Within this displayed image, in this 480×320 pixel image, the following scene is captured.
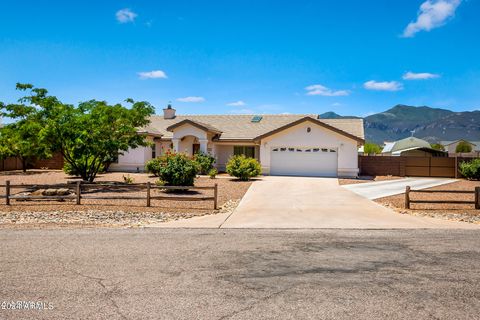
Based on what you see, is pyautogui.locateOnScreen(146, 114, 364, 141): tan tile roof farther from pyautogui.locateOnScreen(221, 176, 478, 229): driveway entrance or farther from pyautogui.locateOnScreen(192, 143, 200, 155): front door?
pyautogui.locateOnScreen(221, 176, 478, 229): driveway entrance

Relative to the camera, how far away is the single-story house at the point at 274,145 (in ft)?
94.9

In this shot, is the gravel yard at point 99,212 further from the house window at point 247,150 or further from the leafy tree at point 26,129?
the house window at point 247,150

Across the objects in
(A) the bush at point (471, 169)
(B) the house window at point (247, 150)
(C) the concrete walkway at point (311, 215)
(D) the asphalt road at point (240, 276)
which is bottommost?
(D) the asphalt road at point (240, 276)

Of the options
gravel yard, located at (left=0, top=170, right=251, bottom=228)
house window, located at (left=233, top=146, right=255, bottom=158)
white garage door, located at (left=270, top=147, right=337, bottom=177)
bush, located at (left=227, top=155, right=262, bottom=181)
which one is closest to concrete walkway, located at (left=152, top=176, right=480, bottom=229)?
gravel yard, located at (left=0, top=170, right=251, bottom=228)

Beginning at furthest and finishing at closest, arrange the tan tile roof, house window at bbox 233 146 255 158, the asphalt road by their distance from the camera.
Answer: the tan tile roof → house window at bbox 233 146 255 158 → the asphalt road

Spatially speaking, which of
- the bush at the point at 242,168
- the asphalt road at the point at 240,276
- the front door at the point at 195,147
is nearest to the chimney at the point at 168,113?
the front door at the point at 195,147

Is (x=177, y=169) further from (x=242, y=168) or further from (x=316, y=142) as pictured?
(x=316, y=142)

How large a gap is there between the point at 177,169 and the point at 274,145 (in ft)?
43.2

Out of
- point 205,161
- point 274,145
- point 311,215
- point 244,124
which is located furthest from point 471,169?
point 311,215

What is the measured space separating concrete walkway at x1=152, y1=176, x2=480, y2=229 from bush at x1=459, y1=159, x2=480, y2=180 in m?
14.3

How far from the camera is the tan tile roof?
3297 centimetres

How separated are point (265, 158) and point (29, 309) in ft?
84.4

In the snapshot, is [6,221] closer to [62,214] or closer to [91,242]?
[62,214]

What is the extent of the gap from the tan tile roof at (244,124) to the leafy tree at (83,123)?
1131 cm
